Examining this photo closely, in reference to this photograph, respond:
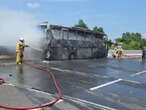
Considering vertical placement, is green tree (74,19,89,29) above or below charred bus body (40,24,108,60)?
above

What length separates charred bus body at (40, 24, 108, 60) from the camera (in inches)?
495

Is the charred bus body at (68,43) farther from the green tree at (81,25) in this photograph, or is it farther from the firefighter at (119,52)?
the green tree at (81,25)

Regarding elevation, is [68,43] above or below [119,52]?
above

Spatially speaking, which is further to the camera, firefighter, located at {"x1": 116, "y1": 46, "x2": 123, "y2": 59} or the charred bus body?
firefighter, located at {"x1": 116, "y1": 46, "x2": 123, "y2": 59}

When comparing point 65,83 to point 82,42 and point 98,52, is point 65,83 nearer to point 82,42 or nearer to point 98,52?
point 82,42

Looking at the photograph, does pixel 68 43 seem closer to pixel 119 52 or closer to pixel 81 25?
pixel 119 52

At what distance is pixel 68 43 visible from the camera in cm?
1390

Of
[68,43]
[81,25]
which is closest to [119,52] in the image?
[68,43]

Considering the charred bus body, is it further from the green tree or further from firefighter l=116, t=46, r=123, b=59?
the green tree

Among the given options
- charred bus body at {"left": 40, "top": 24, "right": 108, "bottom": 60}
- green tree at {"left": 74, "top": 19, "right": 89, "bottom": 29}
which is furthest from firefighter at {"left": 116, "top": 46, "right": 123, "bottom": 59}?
green tree at {"left": 74, "top": 19, "right": 89, "bottom": 29}

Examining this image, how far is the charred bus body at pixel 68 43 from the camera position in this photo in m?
12.6

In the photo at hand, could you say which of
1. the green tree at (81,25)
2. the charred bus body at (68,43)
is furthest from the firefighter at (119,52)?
the green tree at (81,25)

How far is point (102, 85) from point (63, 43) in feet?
22.6

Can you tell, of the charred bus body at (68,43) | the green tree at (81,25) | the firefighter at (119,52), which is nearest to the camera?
the charred bus body at (68,43)
